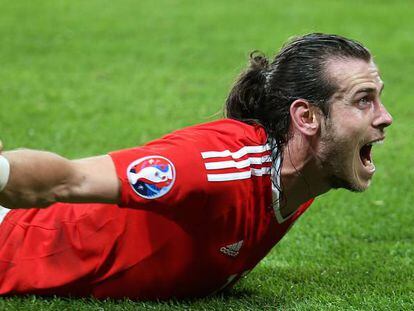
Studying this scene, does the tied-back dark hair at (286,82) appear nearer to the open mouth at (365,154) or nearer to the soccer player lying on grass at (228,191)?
the soccer player lying on grass at (228,191)

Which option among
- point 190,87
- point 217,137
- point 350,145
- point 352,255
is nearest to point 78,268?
point 217,137

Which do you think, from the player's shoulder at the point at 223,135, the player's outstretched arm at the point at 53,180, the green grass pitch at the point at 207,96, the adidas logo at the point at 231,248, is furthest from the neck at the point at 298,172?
the player's outstretched arm at the point at 53,180

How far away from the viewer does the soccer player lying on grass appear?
3.82m

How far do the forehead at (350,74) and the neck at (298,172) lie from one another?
11.3 inches

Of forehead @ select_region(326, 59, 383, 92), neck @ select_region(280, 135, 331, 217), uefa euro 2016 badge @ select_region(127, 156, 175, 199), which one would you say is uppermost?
forehead @ select_region(326, 59, 383, 92)

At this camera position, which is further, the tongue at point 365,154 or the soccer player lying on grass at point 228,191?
the tongue at point 365,154

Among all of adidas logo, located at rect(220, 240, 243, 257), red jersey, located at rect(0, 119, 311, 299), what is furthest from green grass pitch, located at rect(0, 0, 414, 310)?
adidas logo, located at rect(220, 240, 243, 257)

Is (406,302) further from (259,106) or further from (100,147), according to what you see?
(100,147)

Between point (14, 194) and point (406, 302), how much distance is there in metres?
2.17

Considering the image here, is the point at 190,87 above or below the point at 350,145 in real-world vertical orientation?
below

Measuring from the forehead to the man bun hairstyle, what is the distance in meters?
0.02

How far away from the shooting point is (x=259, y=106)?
4270mm

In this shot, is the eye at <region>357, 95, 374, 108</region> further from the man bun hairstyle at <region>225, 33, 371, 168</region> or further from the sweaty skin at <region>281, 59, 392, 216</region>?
the man bun hairstyle at <region>225, 33, 371, 168</region>

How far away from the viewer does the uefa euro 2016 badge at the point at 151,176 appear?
348 centimetres
